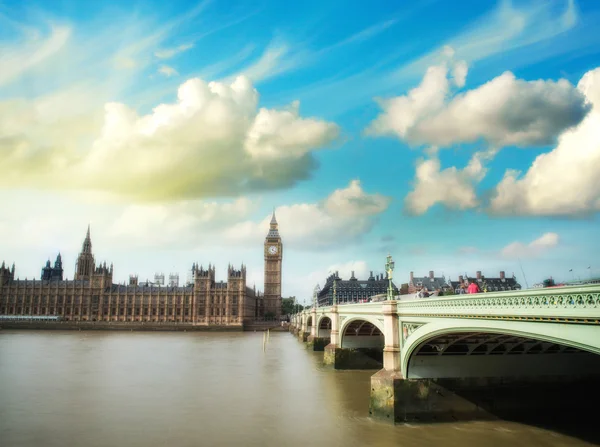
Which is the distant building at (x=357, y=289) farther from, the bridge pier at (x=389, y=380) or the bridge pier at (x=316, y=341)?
the bridge pier at (x=389, y=380)

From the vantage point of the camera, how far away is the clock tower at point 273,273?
146m

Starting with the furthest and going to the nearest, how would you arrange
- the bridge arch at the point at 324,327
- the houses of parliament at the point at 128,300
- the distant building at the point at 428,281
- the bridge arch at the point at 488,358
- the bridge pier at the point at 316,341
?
the houses of parliament at the point at 128,300, the distant building at the point at 428,281, the bridge arch at the point at 324,327, the bridge pier at the point at 316,341, the bridge arch at the point at 488,358

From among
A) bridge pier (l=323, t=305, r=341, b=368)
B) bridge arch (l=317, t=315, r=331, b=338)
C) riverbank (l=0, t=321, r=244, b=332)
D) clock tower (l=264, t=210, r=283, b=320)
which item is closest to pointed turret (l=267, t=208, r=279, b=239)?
clock tower (l=264, t=210, r=283, b=320)

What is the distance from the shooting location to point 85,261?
14888 cm

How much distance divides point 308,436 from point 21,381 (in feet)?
77.9

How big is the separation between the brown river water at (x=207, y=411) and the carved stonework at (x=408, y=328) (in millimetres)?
4068

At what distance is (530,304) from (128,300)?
127 m

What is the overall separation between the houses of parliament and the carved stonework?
98.6 metres

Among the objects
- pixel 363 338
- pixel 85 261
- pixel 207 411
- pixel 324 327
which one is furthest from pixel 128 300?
pixel 207 411

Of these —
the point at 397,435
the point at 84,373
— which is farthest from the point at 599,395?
the point at 84,373

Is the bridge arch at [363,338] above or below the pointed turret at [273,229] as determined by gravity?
below

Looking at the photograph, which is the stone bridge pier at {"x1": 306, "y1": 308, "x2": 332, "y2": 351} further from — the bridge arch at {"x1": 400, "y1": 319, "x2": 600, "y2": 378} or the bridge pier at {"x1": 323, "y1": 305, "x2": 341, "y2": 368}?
the bridge arch at {"x1": 400, "y1": 319, "x2": 600, "y2": 378}

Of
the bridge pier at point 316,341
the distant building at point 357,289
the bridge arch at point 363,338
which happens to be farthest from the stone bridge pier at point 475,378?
the distant building at point 357,289

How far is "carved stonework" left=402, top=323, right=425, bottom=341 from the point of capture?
22.0m
